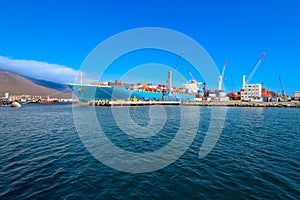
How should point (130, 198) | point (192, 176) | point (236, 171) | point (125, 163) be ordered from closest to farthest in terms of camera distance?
point (130, 198), point (192, 176), point (236, 171), point (125, 163)

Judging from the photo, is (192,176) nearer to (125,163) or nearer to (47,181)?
(125,163)

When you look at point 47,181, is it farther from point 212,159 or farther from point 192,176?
point 212,159

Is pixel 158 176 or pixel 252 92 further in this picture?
pixel 252 92

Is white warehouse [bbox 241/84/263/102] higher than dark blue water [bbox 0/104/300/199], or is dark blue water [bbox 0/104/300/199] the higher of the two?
white warehouse [bbox 241/84/263/102]

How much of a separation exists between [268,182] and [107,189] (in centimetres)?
881

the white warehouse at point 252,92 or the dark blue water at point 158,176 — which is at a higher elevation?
the white warehouse at point 252,92

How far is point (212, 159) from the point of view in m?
11.9

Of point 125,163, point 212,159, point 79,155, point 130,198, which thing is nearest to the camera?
point 130,198

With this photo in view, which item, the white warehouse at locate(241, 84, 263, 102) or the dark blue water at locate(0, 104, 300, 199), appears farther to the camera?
the white warehouse at locate(241, 84, 263, 102)

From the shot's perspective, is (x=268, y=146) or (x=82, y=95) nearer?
(x=268, y=146)

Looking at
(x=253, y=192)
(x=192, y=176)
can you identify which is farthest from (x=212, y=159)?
(x=253, y=192)

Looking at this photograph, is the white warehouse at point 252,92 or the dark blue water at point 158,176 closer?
the dark blue water at point 158,176

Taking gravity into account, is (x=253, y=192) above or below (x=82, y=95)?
below

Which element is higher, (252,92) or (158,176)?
(252,92)
